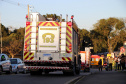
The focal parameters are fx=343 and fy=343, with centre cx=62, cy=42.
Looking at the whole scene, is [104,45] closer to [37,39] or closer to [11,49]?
[11,49]

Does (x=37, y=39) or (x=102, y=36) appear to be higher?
(x=102, y=36)

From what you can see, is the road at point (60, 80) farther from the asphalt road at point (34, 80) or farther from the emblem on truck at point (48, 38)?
the emblem on truck at point (48, 38)

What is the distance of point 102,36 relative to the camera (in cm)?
7600

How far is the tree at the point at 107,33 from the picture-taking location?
73188 millimetres

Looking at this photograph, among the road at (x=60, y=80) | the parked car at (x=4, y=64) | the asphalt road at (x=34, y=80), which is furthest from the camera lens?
the parked car at (x=4, y=64)

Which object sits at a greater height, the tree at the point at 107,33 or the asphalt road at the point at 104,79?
the tree at the point at 107,33

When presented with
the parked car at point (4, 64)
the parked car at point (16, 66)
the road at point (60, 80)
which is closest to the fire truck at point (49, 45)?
the road at point (60, 80)

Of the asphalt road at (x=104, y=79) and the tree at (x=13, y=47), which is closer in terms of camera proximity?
the asphalt road at (x=104, y=79)

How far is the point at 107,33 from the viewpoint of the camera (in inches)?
2936

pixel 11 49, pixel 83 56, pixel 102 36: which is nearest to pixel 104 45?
pixel 102 36

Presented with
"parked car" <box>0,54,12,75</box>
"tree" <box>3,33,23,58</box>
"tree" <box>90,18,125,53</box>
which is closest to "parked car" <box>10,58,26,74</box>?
"parked car" <box>0,54,12,75</box>

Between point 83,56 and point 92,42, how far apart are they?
35468mm

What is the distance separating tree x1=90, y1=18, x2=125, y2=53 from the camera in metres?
73.2

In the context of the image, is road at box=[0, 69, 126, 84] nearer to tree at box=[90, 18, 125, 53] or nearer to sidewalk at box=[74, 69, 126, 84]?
sidewalk at box=[74, 69, 126, 84]
